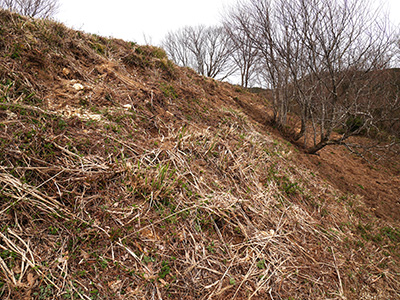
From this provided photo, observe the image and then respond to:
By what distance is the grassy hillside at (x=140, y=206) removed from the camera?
1374 mm

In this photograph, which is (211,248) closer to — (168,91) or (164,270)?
(164,270)

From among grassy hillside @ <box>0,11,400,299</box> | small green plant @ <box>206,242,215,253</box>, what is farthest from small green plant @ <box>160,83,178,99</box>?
small green plant @ <box>206,242,215,253</box>

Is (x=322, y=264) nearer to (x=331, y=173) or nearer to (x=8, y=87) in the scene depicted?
(x=331, y=173)

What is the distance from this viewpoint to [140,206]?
1778 millimetres

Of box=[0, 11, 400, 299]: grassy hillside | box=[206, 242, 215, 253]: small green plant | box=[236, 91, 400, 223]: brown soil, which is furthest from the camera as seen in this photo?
box=[236, 91, 400, 223]: brown soil

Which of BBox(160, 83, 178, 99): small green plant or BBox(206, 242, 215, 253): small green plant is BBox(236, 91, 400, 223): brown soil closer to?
BBox(160, 83, 178, 99): small green plant

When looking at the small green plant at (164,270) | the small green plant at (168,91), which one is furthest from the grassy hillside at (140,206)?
the small green plant at (168,91)

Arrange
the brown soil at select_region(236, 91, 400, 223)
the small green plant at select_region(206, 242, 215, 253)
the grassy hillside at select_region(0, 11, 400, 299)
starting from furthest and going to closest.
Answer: the brown soil at select_region(236, 91, 400, 223) < the small green plant at select_region(206, 242, 215, 253) < the grassy hillside at select_region(0, 11, 400, 299)

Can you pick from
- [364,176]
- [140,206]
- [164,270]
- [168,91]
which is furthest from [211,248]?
[364,176]

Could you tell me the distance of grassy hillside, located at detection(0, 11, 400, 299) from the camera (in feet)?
4.51

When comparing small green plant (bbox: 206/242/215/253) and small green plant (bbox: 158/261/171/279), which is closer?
small green plant (bbox: 158/261/171/279)

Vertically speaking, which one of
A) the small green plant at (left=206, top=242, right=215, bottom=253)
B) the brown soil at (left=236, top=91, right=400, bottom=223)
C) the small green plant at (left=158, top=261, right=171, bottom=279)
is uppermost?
the brown soil at (left=236, top=91, right=400, bottom=223)

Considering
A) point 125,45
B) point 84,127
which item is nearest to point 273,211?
point 84,127

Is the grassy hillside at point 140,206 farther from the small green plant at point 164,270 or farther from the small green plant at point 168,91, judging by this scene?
the small green plant at point 168,91
